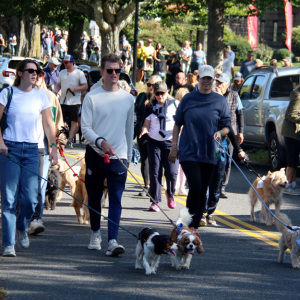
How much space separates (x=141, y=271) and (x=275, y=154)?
335 inches

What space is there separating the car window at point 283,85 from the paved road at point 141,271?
20.7 feet

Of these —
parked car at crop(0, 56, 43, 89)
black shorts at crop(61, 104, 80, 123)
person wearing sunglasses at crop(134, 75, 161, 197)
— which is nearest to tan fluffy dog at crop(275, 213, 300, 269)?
person wearing sunglasses at crop(134, 75, 161, 197)

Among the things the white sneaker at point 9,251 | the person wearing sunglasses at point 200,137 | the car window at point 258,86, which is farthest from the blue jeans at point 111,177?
the car window at point 258,86

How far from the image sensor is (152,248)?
727 centimetres

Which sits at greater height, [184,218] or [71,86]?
[71,86]

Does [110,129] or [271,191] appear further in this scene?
[271,191]

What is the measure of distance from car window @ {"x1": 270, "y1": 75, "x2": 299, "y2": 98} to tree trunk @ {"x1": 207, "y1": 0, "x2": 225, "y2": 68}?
8769mm

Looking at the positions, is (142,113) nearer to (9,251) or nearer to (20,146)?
(20,146)

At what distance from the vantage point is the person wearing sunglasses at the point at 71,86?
16.2 meters

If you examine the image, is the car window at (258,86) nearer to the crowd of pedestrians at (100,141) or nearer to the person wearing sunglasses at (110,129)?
the crowd of pedestrians at (100,141)

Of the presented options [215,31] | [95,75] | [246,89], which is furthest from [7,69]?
[246,89]

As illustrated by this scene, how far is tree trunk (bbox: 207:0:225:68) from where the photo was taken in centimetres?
2494

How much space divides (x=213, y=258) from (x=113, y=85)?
2093 millimetres

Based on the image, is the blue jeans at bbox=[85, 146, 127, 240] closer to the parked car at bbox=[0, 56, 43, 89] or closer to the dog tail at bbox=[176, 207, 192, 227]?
the dog tail at bbox=[176, 207, 192, 227]
